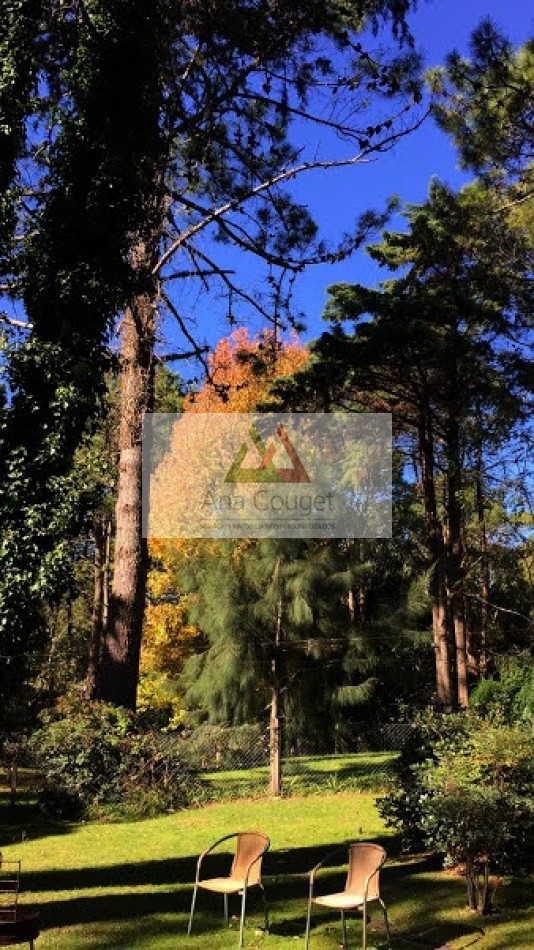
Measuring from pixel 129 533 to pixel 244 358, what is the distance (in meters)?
3.72

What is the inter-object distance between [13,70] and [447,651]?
11164mm

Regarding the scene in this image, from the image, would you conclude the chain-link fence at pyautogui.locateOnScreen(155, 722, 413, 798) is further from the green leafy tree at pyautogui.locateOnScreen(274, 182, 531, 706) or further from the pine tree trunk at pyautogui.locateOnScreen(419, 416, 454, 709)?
the green leafy tree at pyautogui.locateOnScreen(274, 182, 531, 706)

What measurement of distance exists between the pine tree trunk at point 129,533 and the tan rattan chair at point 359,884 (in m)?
7.26

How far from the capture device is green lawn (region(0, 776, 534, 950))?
5.61 m

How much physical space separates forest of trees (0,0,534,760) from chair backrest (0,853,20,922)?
1413 millimetres

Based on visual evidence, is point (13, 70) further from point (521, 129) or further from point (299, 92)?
point (521, 129)

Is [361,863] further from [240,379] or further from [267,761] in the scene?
[240,379]

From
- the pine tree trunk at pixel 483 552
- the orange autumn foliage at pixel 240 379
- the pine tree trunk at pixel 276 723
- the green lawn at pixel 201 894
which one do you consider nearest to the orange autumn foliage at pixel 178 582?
the orange autumn foliage at pixel 240 379

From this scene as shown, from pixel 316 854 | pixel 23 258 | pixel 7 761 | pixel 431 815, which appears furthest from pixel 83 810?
pixel 23 258

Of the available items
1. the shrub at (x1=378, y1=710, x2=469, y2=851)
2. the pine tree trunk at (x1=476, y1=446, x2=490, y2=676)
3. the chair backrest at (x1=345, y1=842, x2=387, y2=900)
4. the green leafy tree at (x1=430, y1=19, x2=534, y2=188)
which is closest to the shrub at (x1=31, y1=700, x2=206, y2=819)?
the shrub at (x1=378, y1=710, x2=469, y2=851)

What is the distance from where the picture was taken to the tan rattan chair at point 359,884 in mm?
4988

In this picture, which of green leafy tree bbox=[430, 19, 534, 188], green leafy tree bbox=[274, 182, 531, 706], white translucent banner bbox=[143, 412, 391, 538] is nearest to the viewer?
green leafy tree bbox=[430, 19, 534, 188]

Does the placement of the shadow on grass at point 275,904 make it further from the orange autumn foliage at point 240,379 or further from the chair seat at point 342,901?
the orange autumn foliage at point 240,379

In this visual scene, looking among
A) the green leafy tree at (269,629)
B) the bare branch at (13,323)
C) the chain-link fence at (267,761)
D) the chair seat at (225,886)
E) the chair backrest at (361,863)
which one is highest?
the bare branch at (13,323)
